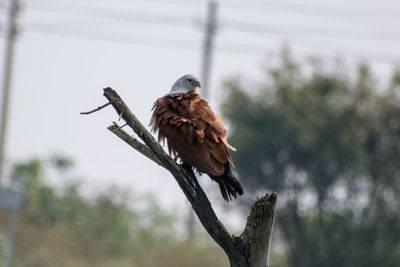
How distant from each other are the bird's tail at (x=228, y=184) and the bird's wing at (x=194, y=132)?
0.23 ft

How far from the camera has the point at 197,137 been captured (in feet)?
21.9

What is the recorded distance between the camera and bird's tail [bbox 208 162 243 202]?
6.62 m

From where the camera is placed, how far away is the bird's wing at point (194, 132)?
6688 millimetres

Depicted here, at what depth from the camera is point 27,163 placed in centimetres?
2394

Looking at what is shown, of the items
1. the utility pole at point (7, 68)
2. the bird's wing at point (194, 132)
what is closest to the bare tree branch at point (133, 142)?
the bird's wing at point (194, 132)

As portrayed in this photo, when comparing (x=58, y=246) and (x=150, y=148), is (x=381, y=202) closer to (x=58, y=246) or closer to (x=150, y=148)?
(x=58, y=246)

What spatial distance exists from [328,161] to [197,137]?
25.0 meters

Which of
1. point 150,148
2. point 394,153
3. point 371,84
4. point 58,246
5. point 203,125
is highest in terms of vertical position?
point 371,84

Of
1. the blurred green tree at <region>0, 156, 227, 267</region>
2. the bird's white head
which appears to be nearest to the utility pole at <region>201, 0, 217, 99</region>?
the blurred green tree at <region>0, 156, 227, 267</region>

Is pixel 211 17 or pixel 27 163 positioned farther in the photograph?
pixel 211 17

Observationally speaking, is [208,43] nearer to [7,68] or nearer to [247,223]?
[7,68]

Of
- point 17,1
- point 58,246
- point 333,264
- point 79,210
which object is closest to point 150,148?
point 17,1

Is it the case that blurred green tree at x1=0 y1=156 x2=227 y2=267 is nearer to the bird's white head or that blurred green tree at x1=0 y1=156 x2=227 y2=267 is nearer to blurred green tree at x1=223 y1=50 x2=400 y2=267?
blurred green tree at x1=223 y1=50 x2=400 y2=267

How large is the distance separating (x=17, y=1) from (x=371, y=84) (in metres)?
16.6
